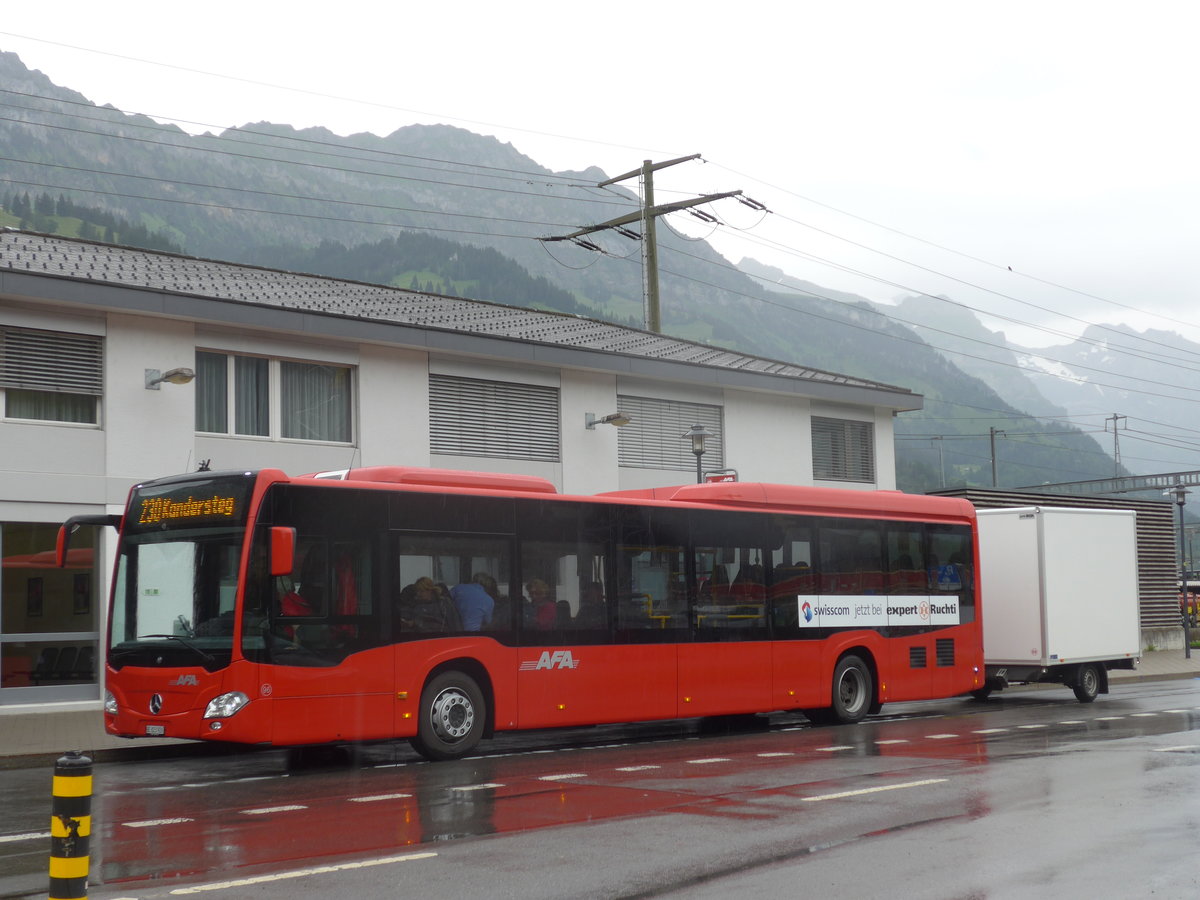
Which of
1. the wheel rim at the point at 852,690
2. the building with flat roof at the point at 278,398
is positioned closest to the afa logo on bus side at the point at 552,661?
the building with flat roof at the point at 278,398

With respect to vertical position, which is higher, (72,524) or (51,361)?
(51,361)

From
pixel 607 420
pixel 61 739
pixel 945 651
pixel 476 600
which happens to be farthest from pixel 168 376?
pixel 945 651

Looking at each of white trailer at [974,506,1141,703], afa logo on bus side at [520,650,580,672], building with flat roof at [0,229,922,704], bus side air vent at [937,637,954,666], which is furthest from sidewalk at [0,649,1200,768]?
white trailer at [974,506,1141,703]

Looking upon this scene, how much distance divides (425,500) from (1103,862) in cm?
843

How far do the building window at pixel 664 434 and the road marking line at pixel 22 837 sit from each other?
18538mm

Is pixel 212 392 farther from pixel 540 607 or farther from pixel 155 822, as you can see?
pixel 155 822

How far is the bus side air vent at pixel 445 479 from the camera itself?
1446 centimetres

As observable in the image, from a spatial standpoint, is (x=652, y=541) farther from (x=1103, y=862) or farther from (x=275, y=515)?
(x=1103, y=862)

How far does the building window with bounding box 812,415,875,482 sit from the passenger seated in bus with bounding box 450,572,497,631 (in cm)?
1749

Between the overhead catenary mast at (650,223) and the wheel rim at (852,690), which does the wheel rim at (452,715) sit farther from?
the overhead catenary mast at (650,223)

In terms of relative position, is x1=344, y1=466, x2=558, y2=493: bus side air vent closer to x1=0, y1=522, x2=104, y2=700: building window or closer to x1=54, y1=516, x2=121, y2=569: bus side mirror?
x1=54, y1=516, x2=121, y2=569: bus side mirror

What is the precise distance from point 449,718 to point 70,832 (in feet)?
28.2

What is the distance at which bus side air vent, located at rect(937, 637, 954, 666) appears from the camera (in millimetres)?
20078

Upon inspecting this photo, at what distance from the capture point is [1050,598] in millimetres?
21625
